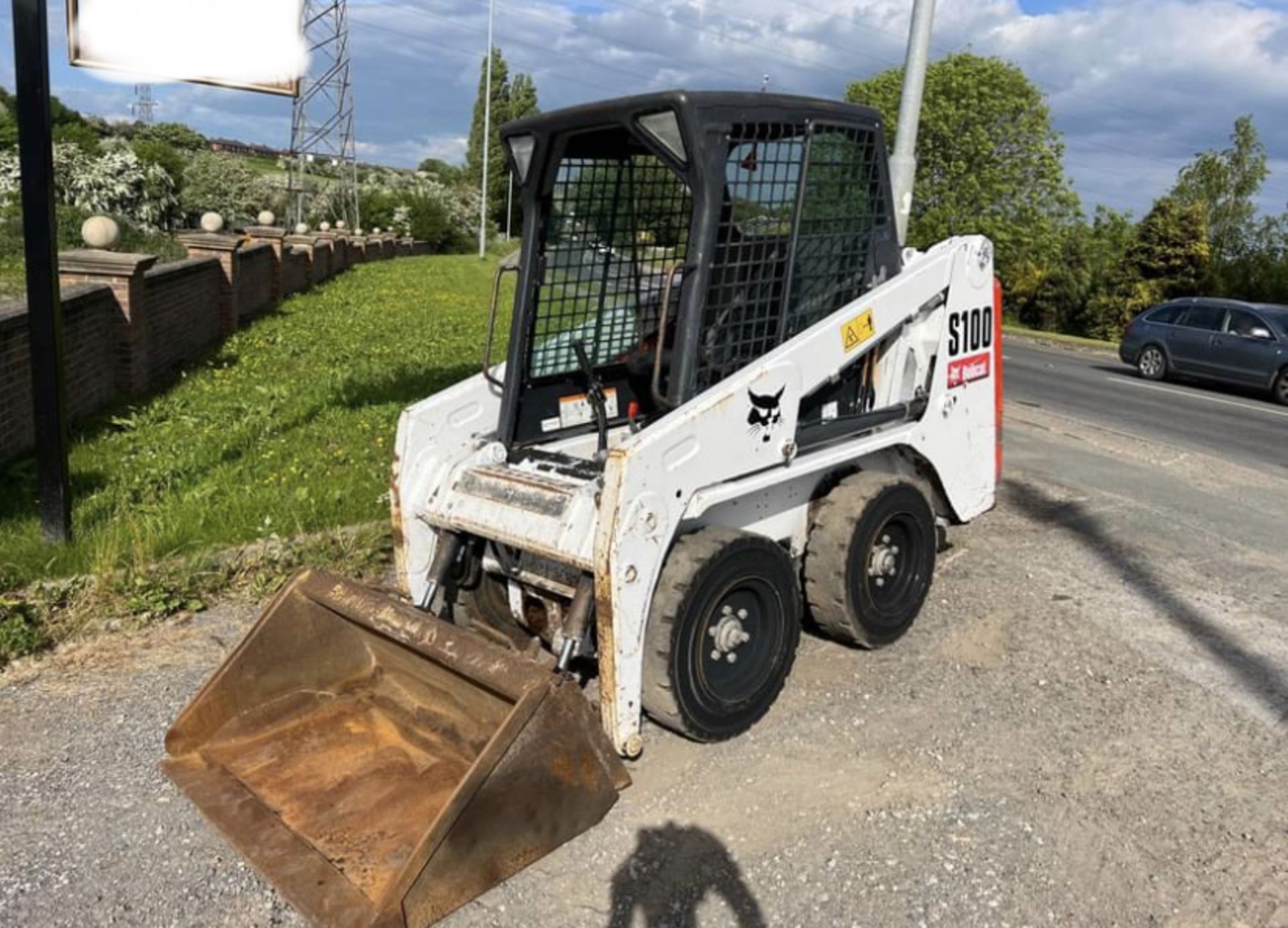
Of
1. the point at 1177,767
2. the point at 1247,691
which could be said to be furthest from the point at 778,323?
the point at 1247,691

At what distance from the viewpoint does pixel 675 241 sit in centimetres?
492

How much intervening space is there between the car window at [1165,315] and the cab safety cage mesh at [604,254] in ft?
52.7

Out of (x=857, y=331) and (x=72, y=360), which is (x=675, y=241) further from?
(x=72, y=360)

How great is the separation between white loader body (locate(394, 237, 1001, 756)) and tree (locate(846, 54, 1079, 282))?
32534 millimetres

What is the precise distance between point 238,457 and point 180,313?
15.6 ft

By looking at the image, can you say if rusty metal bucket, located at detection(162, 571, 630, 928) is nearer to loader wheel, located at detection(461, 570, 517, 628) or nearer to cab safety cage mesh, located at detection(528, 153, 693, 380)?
loader wheel, located at detection(461, 570, 517, 628)

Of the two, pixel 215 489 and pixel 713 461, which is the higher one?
pixel 713 461

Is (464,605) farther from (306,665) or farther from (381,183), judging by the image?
(381,183)

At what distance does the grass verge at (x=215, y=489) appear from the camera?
4.94 meters

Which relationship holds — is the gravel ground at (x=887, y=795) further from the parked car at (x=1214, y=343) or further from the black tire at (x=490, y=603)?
the parked car at (x=1214, y=343)

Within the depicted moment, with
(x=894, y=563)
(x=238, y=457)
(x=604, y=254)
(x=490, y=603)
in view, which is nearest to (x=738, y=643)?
(x=490, y=603)

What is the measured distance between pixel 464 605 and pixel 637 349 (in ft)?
4.94

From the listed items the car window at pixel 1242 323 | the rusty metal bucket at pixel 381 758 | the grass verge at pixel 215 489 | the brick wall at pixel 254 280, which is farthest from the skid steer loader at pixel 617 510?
the car window at pixel 1242 323

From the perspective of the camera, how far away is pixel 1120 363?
21.3 m
